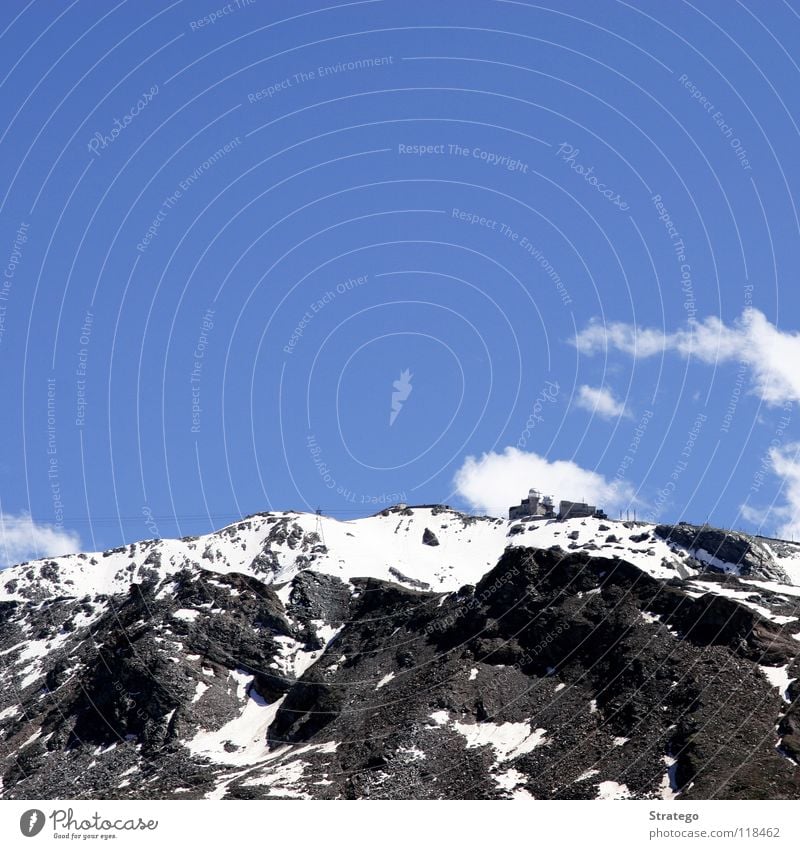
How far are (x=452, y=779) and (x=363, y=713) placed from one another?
3224 cm

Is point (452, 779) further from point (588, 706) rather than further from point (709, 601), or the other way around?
point (709, 601)

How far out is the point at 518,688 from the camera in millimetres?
188375
